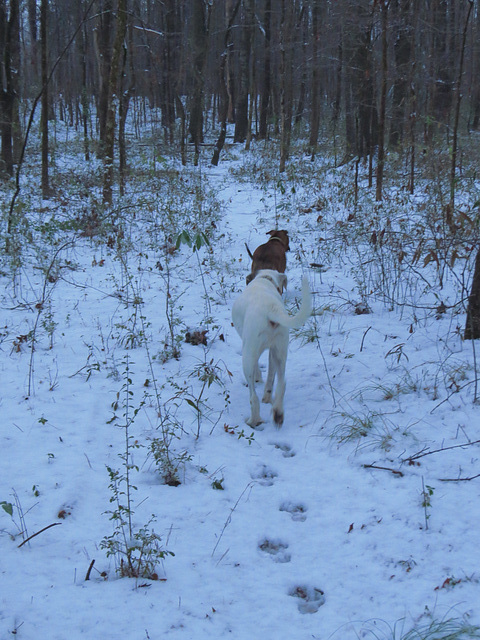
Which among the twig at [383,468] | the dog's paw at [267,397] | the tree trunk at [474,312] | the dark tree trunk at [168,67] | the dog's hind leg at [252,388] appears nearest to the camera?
the twig at [383,468]

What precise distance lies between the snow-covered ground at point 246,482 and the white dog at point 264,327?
257 millimetres

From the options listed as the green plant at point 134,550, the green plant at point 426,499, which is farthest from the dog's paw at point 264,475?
the green plant at point 426,499

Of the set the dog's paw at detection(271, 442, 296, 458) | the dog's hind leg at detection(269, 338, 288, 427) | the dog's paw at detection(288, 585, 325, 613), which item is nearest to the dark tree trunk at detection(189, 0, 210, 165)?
the dog's hind leg at detection(269, 338, 288, 427)

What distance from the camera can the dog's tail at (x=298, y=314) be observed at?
3330mm

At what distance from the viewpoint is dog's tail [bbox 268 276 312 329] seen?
3.33 m

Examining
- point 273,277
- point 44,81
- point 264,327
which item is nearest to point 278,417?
point 264,327

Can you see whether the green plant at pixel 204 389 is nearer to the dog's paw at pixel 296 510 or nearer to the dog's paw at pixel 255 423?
the dog's paw at pixel 255 423

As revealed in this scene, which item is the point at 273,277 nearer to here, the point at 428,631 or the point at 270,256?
the point at 270,256

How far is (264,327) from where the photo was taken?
3.48 metres

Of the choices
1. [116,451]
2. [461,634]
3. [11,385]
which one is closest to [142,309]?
[11,385]

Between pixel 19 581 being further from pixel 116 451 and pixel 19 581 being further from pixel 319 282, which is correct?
pixel 319 282

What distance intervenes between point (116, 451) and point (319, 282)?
4.20 m

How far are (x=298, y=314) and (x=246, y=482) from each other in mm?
1181

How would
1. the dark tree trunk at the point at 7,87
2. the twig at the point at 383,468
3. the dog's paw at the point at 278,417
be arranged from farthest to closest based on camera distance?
1. the dark tree trunk at the point at 7,87
2. the dog's paw at the point at 278,417
3. the twig at the point at 383,468
